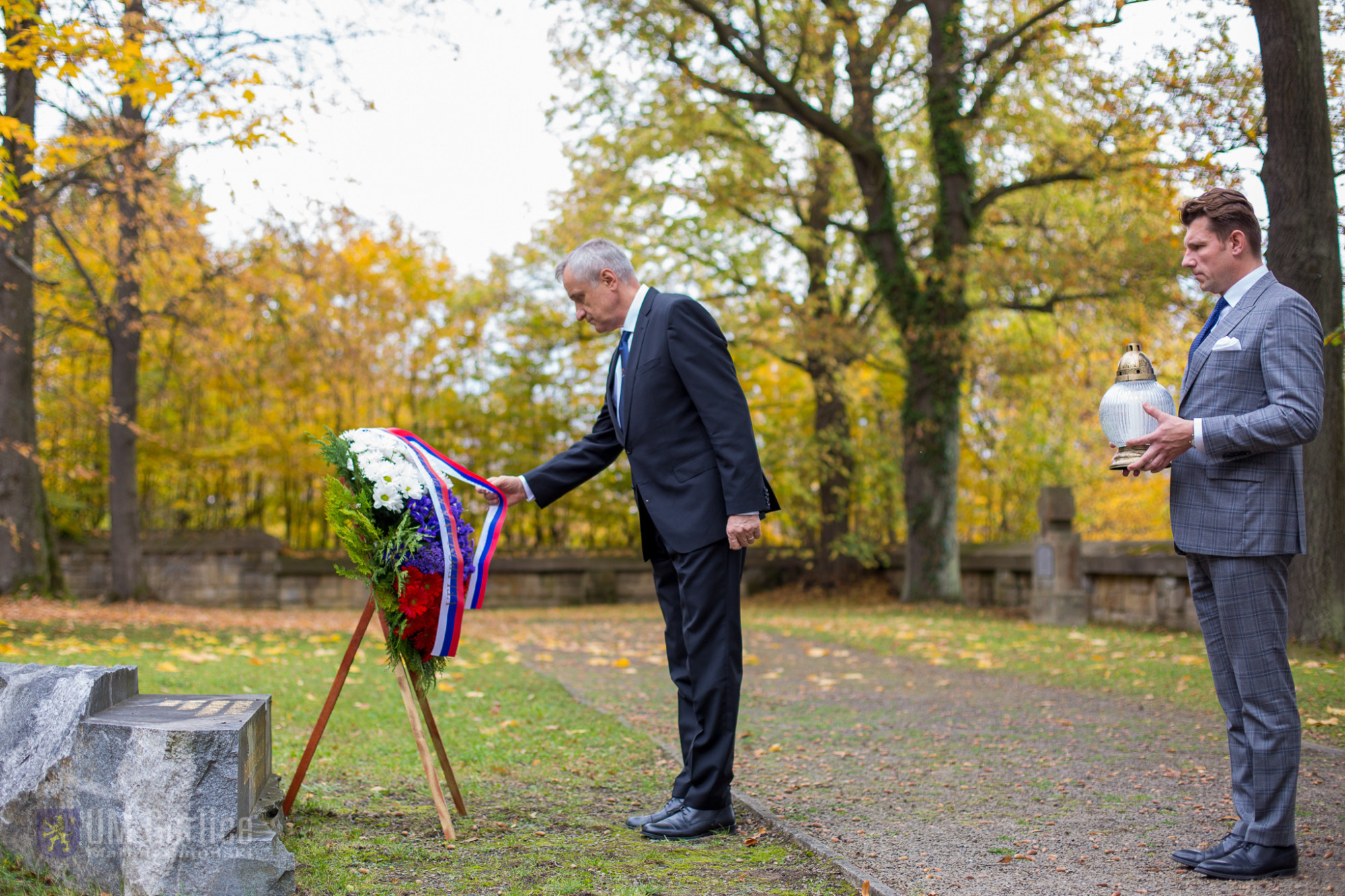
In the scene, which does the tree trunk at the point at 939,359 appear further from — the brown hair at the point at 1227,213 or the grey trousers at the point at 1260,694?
the grey trousers at the point at 1260,694

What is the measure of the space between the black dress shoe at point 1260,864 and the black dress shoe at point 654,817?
5.65 feet

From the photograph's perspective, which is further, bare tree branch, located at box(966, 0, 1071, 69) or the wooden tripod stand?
bare tree branch, located at box(966, 0, 1071, 69)

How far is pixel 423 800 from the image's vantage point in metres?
3.93

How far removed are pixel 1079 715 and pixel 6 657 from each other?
6986 mm

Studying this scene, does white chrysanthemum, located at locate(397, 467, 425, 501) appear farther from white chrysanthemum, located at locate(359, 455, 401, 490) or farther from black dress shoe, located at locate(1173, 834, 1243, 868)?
black dress shoe, located at locate(1173, 834, 1243, 868)

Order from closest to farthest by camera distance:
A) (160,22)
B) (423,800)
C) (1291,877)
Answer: (1291,877) → (423,800) → (160,22)

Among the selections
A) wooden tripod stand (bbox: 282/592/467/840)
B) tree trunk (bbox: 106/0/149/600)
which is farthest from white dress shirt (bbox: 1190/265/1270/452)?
tree trunk (bbox: 106/0/149/600)

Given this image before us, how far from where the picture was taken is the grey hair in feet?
12.1

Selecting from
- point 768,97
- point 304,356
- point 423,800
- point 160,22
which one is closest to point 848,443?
point 768,97

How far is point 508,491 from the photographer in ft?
12.6

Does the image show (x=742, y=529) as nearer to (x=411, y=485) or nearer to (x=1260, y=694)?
(x=411, y=485)

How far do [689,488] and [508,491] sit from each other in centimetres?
73

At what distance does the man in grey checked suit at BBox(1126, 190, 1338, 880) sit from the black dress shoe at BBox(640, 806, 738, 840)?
148cm

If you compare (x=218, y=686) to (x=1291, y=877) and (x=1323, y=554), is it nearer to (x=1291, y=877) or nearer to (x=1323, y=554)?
(x=1291, y=877)
